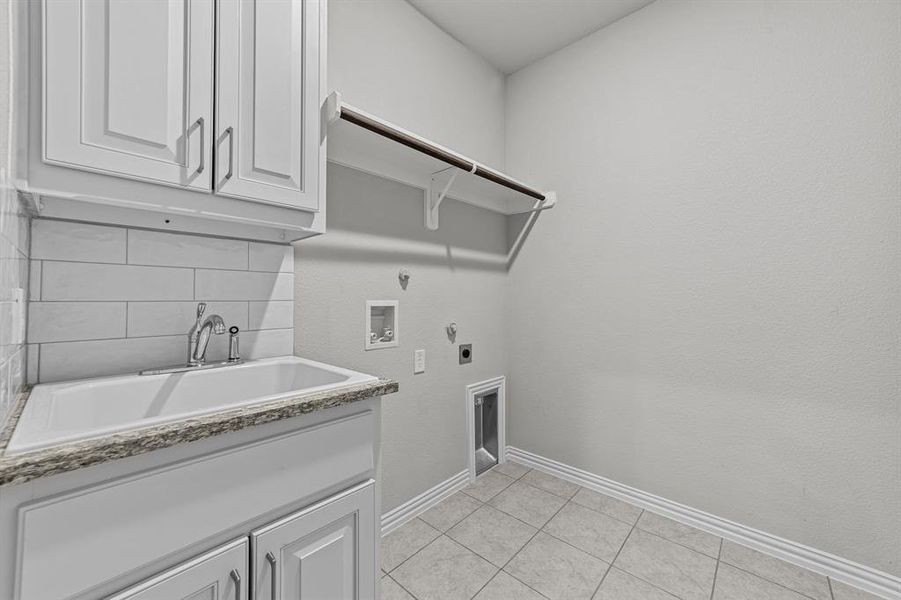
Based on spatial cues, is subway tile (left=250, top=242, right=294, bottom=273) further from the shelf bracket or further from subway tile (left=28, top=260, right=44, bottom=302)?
the shelf bracket

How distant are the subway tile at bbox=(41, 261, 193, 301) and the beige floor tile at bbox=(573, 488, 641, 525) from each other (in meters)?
2.10

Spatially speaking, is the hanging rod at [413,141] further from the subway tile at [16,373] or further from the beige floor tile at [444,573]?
the beige floor tile at [444,573]

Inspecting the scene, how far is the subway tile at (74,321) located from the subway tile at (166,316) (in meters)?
0.03

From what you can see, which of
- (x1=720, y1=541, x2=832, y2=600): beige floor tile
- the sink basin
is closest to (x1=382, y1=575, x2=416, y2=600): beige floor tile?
the sink basin

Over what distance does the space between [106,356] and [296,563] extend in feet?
2.58

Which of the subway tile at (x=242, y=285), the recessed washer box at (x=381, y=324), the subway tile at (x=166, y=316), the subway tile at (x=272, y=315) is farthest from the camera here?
the recessed washer box at (x=381, y=324)

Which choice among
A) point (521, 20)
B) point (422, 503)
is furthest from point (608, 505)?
point (521, 20)

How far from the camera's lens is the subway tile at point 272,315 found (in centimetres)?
134

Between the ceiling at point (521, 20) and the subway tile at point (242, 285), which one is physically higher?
the ceiling at point (521, 20)

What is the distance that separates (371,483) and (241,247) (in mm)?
916

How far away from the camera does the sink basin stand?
670mm

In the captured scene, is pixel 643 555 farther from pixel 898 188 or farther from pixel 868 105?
pixel 868 105

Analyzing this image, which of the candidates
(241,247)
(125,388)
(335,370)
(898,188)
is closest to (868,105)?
(898,188)

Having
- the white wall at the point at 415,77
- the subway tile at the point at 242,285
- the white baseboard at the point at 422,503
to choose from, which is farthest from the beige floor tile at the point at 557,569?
the white wall at the point at 415,77
